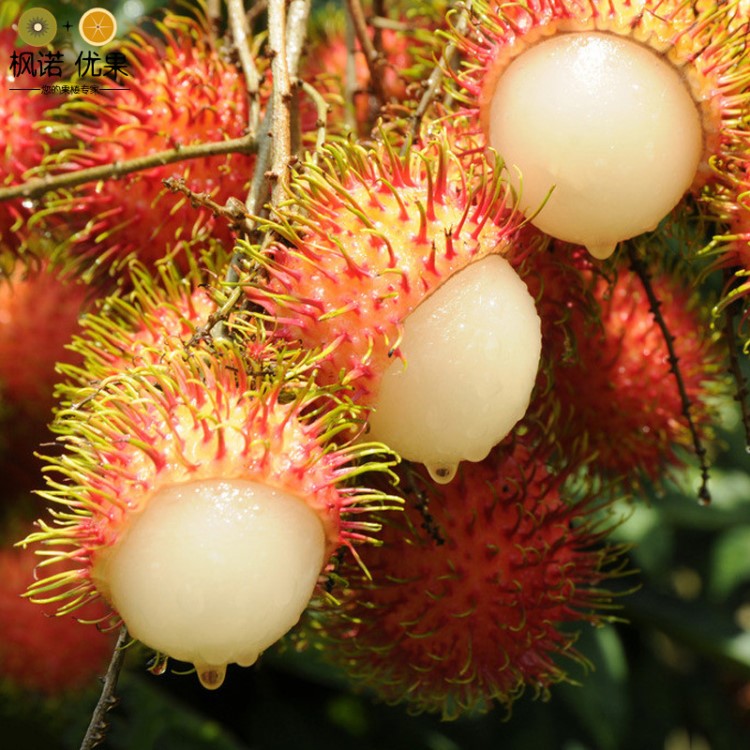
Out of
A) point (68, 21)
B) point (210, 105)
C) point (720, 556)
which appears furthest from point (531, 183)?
point (720, 556)

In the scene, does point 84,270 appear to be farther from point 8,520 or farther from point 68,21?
point 8,520

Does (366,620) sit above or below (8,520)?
above

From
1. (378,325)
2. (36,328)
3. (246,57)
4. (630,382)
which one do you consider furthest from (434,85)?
(36,328)

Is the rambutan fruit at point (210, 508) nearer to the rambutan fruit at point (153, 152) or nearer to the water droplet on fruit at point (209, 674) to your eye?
the water droplet on fruit at point (209, 674)

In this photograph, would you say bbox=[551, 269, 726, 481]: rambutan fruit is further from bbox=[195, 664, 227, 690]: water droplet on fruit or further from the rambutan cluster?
bbox=[195, 664, 227, 690]: water droplet on fruit

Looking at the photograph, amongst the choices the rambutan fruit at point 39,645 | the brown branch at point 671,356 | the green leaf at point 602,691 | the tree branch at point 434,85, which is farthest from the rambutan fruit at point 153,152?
the green leaf at point 602,691

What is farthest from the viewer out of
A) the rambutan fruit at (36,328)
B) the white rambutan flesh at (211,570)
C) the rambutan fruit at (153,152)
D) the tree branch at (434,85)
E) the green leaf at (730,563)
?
the green leaf at (730,563)

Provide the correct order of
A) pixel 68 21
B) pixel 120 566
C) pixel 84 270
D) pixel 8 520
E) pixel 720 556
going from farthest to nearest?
pixel 720 556 → pixel 8 520 → pixel 68 21 → pixel 84 270 → pixel 120 566
